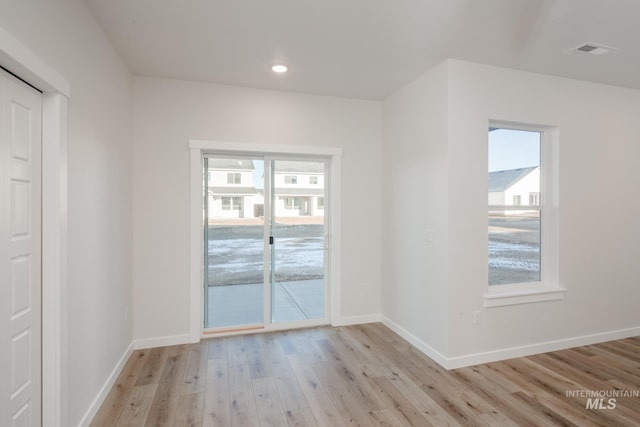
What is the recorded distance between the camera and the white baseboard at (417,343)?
295 cm

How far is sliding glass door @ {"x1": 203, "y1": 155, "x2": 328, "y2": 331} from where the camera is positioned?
3645 mm

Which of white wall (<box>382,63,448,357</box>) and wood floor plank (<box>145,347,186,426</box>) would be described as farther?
white wall (<box>382,63,448,357</box>)

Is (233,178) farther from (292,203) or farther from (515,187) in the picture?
(515,187)

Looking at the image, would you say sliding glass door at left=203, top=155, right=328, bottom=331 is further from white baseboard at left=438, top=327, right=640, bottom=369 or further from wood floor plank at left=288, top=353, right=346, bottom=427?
white baseboard at left=438, top=327, right=640, bottom=369

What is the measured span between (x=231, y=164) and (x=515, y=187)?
298cm

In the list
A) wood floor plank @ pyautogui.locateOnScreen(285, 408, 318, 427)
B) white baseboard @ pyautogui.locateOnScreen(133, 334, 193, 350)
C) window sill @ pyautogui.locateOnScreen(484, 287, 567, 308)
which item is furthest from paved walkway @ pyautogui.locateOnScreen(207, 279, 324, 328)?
window sill @ pyautogui.locateOnScreen(484, 287, 567, 308)

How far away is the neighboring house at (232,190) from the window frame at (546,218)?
2.45 m

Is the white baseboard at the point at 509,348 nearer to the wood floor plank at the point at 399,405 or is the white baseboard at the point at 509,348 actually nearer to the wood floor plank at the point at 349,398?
the wood floor plank at the point at 399,405

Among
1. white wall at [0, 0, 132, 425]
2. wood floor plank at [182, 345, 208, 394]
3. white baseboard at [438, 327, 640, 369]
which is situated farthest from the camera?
white baseboard at [438, 327, 640, 369]

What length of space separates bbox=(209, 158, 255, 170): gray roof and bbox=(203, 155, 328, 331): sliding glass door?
0.03ft

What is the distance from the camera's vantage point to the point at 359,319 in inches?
157

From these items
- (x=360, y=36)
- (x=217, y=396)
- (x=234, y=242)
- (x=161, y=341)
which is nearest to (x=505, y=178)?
(x=360, y=36)

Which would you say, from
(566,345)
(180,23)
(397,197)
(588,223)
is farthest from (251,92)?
(566,345)

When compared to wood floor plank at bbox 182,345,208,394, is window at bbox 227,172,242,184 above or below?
above
